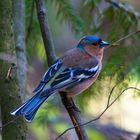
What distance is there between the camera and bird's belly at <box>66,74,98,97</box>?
3432mm

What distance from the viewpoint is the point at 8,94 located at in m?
2.45

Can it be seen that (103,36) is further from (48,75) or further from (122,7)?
(48,75)

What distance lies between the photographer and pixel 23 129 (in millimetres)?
2445

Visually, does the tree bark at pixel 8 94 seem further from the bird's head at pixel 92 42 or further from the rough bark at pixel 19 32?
the bird's head at pixel 92 42

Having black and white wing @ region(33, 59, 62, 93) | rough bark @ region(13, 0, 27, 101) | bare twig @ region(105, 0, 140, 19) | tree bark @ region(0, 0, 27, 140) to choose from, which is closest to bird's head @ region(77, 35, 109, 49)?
bare twig @ region(105, 0, 140, 19)

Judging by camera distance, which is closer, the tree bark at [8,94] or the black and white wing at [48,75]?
the tree bark at [8,94]

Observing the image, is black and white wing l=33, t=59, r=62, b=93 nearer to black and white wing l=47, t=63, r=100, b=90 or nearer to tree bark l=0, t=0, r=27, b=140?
black and white wing l=47, t=63, r=100, b=90

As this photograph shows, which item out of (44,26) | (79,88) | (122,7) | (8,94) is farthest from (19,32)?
(122,7)

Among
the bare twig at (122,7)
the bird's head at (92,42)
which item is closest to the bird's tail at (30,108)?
the bird's head at (92,42)

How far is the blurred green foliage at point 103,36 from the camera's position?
3.43 metres

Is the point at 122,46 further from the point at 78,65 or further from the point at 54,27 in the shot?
the point at 54,27

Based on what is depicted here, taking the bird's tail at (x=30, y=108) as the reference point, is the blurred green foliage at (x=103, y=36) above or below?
above

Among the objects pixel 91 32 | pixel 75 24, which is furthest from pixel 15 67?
pixel 91 32

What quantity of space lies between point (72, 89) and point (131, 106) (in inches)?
127
